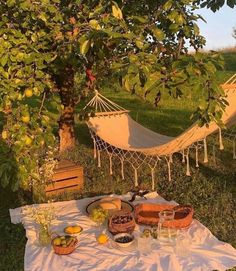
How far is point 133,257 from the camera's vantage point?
12.4 feet

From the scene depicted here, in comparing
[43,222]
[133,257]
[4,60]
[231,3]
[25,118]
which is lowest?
[133,257]

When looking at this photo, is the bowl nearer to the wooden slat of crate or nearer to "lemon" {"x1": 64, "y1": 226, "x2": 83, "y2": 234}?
"lemon" {"x1": 64, "y1": 226, "x2": 83, "y2": 234}

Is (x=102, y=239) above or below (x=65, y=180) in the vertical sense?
below

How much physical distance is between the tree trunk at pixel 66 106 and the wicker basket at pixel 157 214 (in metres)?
2.95

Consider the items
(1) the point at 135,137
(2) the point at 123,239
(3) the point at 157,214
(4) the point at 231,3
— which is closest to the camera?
(2) the point at 123,239

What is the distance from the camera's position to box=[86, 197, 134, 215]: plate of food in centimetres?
463

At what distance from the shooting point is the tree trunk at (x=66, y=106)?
22.9ft

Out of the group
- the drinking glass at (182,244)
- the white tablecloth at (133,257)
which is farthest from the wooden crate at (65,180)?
the drinking glass at (182,244)

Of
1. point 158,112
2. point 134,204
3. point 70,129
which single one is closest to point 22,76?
point 134,204

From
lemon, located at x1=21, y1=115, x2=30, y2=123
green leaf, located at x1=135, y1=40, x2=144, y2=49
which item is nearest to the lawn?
green leaf, located at x1=135, y1=40, x2=144, y2=49

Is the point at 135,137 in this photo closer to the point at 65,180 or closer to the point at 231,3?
the point at 65,180

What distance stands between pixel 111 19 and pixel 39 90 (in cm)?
95

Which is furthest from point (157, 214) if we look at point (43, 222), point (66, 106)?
point (66, 106)

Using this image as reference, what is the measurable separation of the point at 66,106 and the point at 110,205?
2.97m
